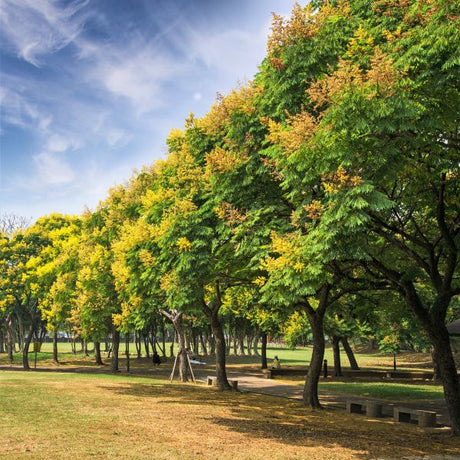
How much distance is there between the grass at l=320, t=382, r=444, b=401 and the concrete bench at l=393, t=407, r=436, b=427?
7.59 meters

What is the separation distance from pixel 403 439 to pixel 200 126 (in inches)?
475

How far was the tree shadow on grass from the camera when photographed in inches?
471

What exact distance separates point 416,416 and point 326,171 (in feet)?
33.0

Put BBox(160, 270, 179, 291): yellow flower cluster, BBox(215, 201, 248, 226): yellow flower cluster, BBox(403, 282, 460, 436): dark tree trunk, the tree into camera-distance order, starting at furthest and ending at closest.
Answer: BBox(160, 270, 179, 291): yellow flower cluster, BBox(215, 201, 248, 226): yellow flower cluster, BBox(403, 282, 460, 436): dark tree trunk, the tree

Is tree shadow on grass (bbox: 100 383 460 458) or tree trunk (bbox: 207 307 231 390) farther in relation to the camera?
tree trunk (bbox: 207 307 231 390)

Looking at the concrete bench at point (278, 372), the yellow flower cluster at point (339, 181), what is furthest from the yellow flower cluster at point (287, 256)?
the concrete bench at point (278, 372)

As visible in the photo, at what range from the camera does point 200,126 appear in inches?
730

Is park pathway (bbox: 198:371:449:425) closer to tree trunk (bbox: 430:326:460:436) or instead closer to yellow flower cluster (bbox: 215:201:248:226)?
tree trunk (bbox: 430:326:460:436)

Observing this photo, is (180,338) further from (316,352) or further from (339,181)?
(339,181)

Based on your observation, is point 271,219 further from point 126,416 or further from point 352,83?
point 126,416

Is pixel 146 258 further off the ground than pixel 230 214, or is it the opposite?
pixel 230 214

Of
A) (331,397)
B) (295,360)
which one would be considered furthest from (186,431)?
(295,360)

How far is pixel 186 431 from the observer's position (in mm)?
12836

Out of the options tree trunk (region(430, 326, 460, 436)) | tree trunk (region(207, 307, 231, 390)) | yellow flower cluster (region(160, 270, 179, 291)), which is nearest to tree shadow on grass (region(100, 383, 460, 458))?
tree trunk (region(430, 326, 460, 436))
